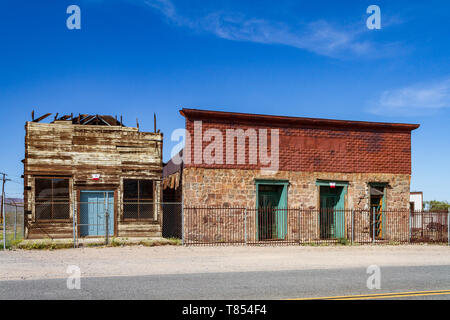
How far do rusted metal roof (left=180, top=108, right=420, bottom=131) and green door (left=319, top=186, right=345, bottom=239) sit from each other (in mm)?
3315

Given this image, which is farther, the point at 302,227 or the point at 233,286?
the point at 302,227

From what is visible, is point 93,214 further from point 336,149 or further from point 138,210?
point 336,149

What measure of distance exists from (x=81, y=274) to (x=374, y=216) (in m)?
16.9

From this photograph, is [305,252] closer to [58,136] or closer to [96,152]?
[96,152]

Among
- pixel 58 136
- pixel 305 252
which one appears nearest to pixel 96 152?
pixel 58 136

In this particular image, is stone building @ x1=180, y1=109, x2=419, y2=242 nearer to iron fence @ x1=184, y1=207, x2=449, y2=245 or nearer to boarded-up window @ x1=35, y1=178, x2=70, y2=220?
iron fence @ x1=184, y1=207, x2=449, y2=245

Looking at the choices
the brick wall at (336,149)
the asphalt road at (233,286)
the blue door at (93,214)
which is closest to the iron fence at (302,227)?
the brick wall at (336,149)

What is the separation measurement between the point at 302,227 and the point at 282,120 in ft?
17.5

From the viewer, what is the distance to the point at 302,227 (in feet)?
73.7

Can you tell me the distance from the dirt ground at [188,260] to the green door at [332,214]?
3.18m

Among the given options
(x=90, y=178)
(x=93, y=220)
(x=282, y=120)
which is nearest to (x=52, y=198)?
(x=90, y=178)

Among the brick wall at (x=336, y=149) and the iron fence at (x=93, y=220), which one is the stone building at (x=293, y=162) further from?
the iron fence at (x=93, y=220)

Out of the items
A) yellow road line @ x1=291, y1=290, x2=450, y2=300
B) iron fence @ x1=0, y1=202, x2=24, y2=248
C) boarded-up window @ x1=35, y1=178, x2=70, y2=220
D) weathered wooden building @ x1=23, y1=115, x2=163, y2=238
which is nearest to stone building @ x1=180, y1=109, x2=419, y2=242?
weathered wooden building @ x1=23, y1=115, x2=163, y2=238

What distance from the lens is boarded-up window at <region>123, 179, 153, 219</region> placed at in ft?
69.3
